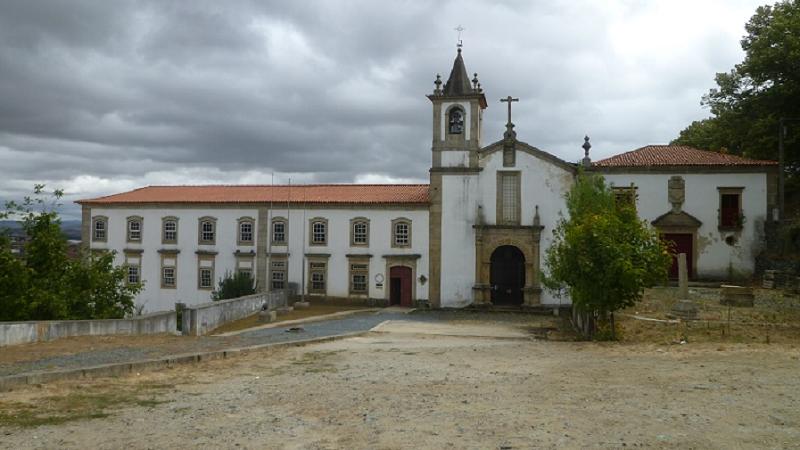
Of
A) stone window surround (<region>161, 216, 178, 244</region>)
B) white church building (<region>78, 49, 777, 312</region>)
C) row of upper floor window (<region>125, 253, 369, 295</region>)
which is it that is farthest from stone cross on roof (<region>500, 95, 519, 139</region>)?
stone window surround (<region>161, 216, 178, 244</region>)

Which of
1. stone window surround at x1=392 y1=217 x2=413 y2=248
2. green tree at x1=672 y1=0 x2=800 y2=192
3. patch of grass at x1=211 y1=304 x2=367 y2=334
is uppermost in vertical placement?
green tree at x1=672 y1=0 x2=800 y2=192

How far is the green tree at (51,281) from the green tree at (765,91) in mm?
30881

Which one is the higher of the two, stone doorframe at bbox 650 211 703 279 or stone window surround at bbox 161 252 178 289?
stone doorframe at bbox 650 211 703 279

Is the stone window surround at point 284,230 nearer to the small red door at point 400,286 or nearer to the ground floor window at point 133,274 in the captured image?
the small red door at point 400,286

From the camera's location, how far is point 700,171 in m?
29.0

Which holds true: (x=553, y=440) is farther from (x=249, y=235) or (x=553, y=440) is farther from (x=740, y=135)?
(x=740, y=135)

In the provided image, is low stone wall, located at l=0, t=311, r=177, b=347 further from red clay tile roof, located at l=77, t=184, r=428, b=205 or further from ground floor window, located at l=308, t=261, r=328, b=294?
red clay tile roof, located at l=77, t=184, r=428, b=205

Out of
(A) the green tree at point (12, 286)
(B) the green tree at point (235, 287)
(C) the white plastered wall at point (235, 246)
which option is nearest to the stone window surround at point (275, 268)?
(C) the white plastered wall at point (235, 246)

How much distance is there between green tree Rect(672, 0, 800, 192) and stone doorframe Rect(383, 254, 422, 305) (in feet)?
62.1

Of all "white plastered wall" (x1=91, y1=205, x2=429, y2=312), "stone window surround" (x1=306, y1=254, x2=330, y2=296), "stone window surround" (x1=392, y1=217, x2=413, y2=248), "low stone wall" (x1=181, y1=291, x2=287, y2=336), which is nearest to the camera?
"low stone wall" (x1=181, y1=291, x2=287, y2=336)

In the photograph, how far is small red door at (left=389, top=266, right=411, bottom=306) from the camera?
96.8ft

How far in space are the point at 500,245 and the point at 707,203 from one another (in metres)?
10.3

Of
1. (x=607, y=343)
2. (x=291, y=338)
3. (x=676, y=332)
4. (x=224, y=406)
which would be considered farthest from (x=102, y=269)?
(x=676, y=332)

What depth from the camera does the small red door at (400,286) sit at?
96.8ft
